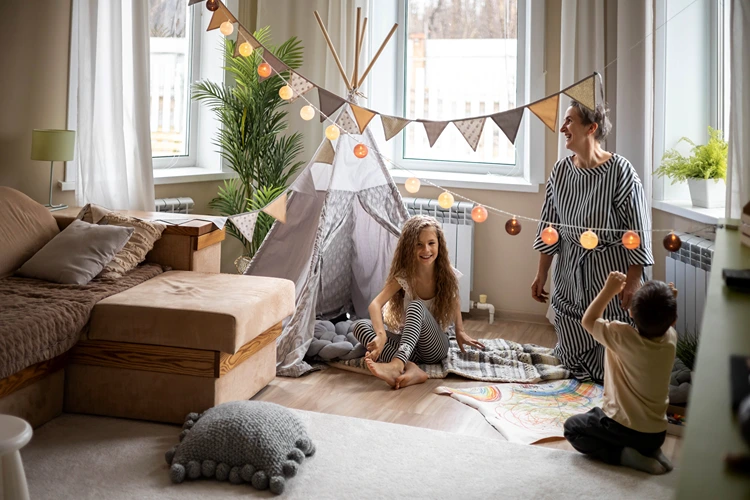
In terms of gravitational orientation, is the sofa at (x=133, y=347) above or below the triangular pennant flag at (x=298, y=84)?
below

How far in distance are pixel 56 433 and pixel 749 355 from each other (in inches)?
94.4

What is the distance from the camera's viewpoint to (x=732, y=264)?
1.79m

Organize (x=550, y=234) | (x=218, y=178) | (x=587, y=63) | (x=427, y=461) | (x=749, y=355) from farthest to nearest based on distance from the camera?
(x=218, y=178) < (x=587, y=63) < (x=550, y=234) < (x=427, y=461) < (x=749, y=355)

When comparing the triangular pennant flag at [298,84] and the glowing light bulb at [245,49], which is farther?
the triangular pennant flag at [298,84]

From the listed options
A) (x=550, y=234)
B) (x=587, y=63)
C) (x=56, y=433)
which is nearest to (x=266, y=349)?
(x=56, y=433)

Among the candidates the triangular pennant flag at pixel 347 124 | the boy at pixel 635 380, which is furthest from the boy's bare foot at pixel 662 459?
the triangular pennant flag at pixel 347 124

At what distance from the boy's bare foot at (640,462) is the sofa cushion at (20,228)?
251cm

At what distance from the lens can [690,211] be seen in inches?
143

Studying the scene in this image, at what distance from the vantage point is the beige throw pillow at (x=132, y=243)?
10.8 ft

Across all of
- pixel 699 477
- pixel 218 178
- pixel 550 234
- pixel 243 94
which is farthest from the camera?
pixel 218 178

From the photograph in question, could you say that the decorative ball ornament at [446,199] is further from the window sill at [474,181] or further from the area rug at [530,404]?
the window sill at [474,181]

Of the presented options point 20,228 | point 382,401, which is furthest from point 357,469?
point 20,228

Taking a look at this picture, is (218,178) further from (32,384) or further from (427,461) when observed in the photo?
(427,461)

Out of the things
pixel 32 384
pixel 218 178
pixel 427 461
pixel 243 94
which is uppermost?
pixel 243 94
